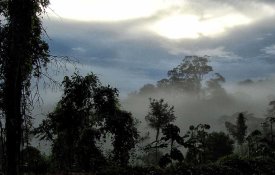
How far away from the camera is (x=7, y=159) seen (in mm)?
10961

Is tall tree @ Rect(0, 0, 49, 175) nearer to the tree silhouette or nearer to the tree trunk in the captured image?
the tree trunk

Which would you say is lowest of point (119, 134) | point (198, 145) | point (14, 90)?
point (198, 145)

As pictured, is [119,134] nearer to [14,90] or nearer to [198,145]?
[198,145]

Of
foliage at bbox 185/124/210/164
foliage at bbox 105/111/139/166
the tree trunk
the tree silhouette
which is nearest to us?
the tree trunk

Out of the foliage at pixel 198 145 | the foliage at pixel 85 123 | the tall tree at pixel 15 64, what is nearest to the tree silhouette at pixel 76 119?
the foliage at pixel 85 123

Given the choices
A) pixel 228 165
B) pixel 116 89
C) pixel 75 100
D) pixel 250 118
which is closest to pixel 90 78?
pixel 75 100

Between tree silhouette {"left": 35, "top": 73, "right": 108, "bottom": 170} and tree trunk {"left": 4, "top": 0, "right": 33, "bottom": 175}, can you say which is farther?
tree silhouette {"left": 35, "top": 73, "right": 108, "bottom": 170}

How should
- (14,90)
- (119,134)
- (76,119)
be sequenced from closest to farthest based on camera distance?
(14,90), (76,119), (119,134)

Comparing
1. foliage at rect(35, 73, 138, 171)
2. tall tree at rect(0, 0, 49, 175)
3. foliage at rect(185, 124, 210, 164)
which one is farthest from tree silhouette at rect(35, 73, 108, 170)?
tall tree at rect(0, 0, 49, 175)

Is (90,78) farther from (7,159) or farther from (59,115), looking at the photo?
(7,159)

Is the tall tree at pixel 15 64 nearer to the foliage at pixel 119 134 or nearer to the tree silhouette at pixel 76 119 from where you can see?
the tree silhouette at pixel 76 119

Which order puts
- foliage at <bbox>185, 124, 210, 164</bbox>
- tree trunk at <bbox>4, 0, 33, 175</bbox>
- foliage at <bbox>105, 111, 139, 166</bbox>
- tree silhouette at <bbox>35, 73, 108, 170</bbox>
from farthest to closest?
foliage at <bbox>105, 111, 139, 166</bbox>
tree silhouette at <bbox>35, 73, 108, 170</bbox>
foliage at <bbox>185, 124, 210, 164</bbox>
tree trunk at <bbox>4, 0, 33, 175</bbox>

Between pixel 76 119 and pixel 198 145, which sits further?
pixel 76 119

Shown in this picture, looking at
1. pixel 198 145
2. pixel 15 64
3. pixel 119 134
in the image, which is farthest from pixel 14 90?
pixel 119 134
